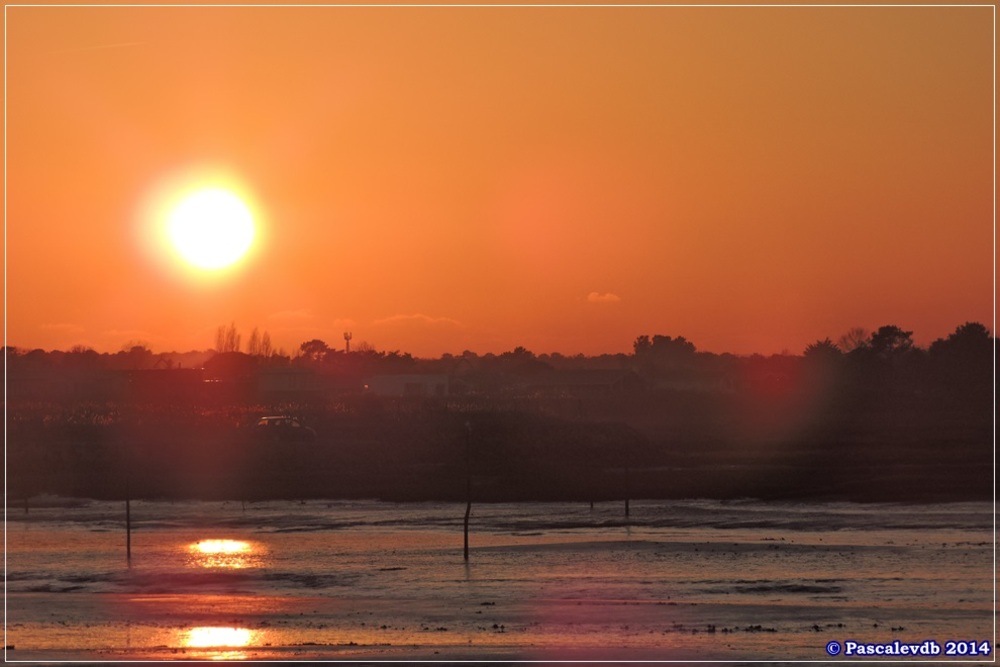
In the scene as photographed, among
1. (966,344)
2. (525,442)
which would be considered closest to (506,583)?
(525,442)

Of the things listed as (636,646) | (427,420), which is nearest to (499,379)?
(427,420)

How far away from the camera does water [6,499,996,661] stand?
27.9m

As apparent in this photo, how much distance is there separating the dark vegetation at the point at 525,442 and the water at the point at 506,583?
594 cm

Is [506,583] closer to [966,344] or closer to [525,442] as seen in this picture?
[525,442]

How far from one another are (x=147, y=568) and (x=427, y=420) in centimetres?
5306

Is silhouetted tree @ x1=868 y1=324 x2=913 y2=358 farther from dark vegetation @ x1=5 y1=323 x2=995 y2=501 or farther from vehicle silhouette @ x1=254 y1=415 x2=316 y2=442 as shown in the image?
vehicle silhouette @ x1=254 y1=415 x2=316 y2=442

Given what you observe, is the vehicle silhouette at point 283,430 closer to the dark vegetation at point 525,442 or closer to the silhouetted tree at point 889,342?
the dark vegetation at point 525,442

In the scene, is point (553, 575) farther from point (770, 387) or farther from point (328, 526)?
point (770, 387)

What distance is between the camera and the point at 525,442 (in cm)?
8938

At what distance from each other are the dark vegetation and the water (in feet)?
19.5

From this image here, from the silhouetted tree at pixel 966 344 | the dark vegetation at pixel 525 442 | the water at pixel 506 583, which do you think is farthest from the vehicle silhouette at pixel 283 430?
the silhouetted tree at pixel 966 344

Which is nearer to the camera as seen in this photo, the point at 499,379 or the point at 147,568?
the point at 147,568

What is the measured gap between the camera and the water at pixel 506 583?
27938 mm

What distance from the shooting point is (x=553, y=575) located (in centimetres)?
3891
